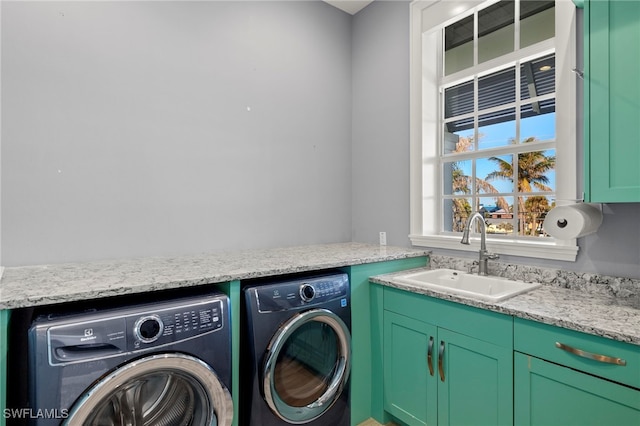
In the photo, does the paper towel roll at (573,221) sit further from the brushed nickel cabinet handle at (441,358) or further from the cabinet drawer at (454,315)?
the brushed nickel cabinet handle at (441,358)

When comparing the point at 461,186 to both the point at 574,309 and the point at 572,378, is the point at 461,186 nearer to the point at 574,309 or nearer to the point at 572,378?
the point at 574,309

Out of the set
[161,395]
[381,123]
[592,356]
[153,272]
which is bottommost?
[161,395]

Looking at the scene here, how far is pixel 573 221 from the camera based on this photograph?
1.53 metres

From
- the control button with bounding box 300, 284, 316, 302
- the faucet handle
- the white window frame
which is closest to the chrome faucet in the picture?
the faucet handle

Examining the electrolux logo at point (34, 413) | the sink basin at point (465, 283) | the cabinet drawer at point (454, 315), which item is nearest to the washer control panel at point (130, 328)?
the electrolux logo at point (34, 413)

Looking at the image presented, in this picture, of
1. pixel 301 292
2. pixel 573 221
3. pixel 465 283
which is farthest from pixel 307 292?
pixel 573 221

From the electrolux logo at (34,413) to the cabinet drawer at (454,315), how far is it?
1.51m

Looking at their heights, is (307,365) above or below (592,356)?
below

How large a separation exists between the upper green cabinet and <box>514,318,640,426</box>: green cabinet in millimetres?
584

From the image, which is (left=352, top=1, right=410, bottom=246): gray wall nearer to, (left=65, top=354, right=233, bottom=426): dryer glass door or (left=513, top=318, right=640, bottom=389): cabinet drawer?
(left=513, top=318, right=640, bottom=389): cabinet drawer

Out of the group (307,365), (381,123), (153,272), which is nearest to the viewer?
(153,272)

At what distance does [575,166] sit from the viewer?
176cm

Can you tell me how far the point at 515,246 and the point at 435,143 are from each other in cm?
95

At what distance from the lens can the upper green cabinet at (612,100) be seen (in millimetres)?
1327
